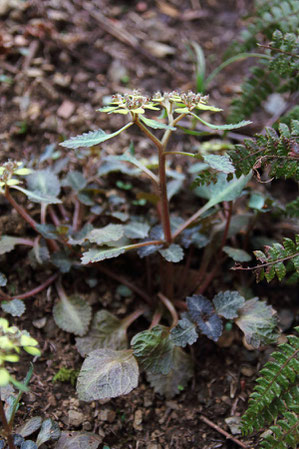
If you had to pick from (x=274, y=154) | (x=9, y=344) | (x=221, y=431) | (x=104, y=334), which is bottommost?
(x=221, y=431)

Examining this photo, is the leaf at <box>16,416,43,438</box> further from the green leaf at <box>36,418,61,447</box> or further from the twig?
the twig

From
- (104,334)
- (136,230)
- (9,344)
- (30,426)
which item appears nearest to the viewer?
(9,344)

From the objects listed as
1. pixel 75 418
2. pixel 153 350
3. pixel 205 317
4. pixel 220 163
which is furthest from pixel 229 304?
pixel 75 418

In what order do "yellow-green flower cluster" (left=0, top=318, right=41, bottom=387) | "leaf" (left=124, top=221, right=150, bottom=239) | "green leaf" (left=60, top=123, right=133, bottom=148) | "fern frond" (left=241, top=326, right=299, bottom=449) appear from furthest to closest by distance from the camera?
"leaf" (left=124, top=221, right=150, bottom=239) < "green leaf" (left=60, top=123, right=133, bottom=148) < "fern frond" (left=241, top=326, right=299, bottom=449) < "yellow-green flower cluster" (left=0, top=318, right=41, bottom=387)

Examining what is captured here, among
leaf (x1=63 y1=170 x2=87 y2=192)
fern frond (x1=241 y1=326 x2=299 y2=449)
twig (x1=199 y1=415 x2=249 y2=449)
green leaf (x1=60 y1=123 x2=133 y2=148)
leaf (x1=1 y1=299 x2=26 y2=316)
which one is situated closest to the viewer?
fern frond (x1=241 y1=326 x2=299 y2=449)

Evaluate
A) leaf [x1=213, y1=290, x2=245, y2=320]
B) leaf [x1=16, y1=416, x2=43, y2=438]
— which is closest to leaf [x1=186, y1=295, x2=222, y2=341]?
leaf [x1=213, y1=290, x2=245, y2=320]

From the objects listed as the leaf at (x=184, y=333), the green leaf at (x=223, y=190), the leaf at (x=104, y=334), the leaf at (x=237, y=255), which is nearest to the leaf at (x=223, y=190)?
the green leaf at (x=223, y=190)

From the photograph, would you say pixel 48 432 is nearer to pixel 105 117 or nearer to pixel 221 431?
pixel 221 431

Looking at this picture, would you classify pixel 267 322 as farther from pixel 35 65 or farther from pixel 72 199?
pixel 35 65
